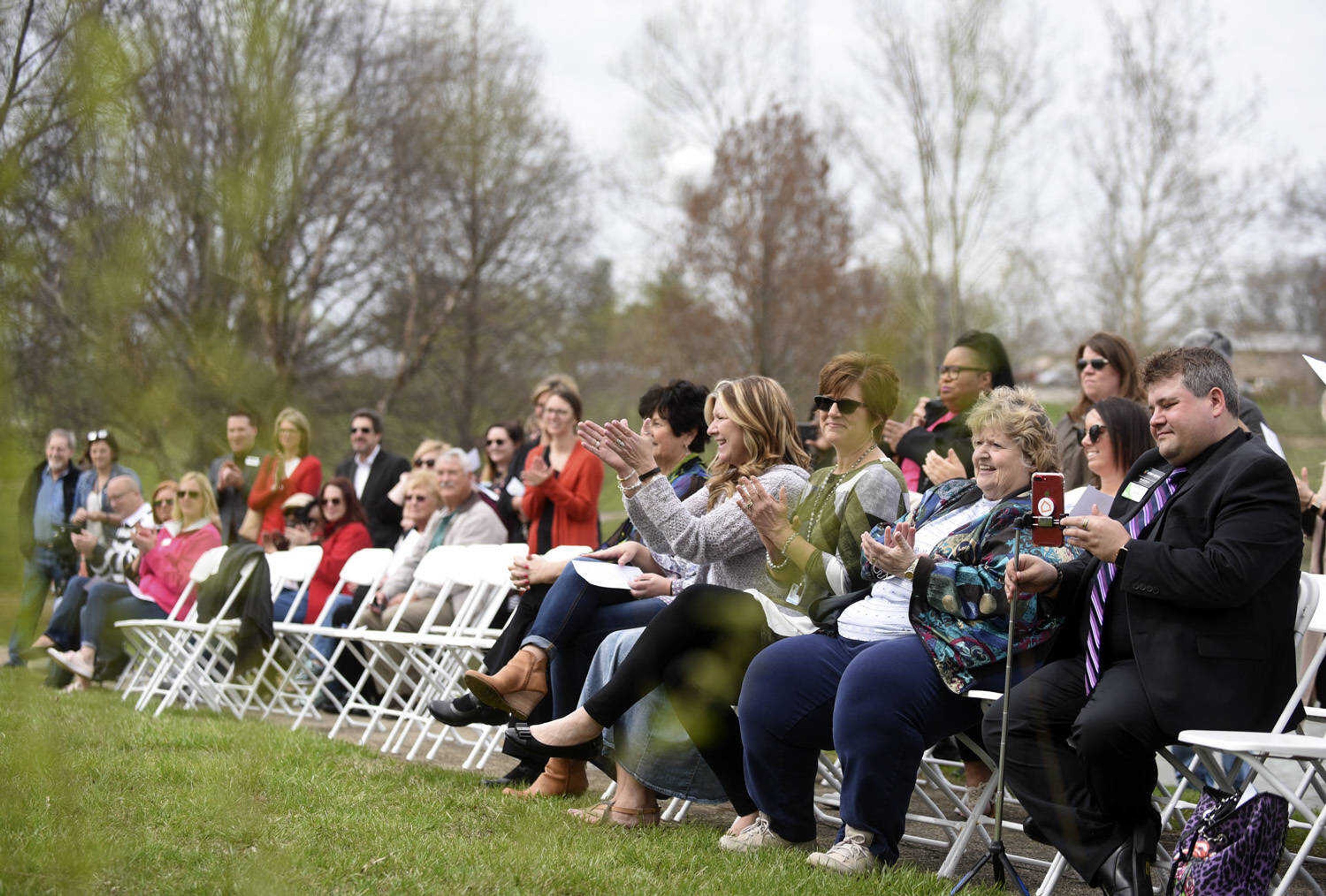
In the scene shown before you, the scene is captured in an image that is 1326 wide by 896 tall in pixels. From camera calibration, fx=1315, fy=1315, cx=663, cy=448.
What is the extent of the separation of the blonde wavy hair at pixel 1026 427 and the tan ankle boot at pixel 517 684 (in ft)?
6.67

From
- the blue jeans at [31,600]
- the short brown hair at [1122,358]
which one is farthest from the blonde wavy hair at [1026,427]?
the blue jeans at [31,600]

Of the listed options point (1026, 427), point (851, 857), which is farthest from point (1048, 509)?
point (851, 857)

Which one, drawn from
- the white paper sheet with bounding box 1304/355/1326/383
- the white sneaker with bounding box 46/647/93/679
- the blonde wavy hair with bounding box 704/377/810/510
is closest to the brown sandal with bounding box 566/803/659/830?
the blonde wavy hair with bounding box 704/377/810/510

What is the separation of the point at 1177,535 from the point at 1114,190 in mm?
17548

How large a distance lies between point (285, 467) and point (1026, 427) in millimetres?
3354

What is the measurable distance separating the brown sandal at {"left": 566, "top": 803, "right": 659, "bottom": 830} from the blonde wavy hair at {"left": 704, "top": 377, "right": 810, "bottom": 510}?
1229mm

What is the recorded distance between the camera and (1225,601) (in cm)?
351

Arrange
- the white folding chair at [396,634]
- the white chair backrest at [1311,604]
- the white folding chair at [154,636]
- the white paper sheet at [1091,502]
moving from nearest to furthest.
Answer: the white chair backrest at [1311,604]
the white paper sheet at [1091,502]
the white folding chair at [396,634]
the white folding chair at [154,636]

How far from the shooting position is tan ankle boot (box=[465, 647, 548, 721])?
206 inches

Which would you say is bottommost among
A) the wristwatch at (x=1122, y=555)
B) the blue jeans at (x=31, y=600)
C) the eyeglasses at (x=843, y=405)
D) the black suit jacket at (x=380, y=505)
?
the black suit jacket at (x=380, y=505)

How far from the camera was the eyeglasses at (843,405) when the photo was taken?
5059mm

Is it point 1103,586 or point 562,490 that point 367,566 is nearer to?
point 562,490

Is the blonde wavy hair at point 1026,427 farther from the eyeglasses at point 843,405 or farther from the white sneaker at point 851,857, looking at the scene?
the white sneaker at point 851,857

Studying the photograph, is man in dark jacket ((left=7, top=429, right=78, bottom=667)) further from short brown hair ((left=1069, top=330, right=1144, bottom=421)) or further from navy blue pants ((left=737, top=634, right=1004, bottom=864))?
short brown hair ((left=1069, top=330, right=1144, bottom=421))
